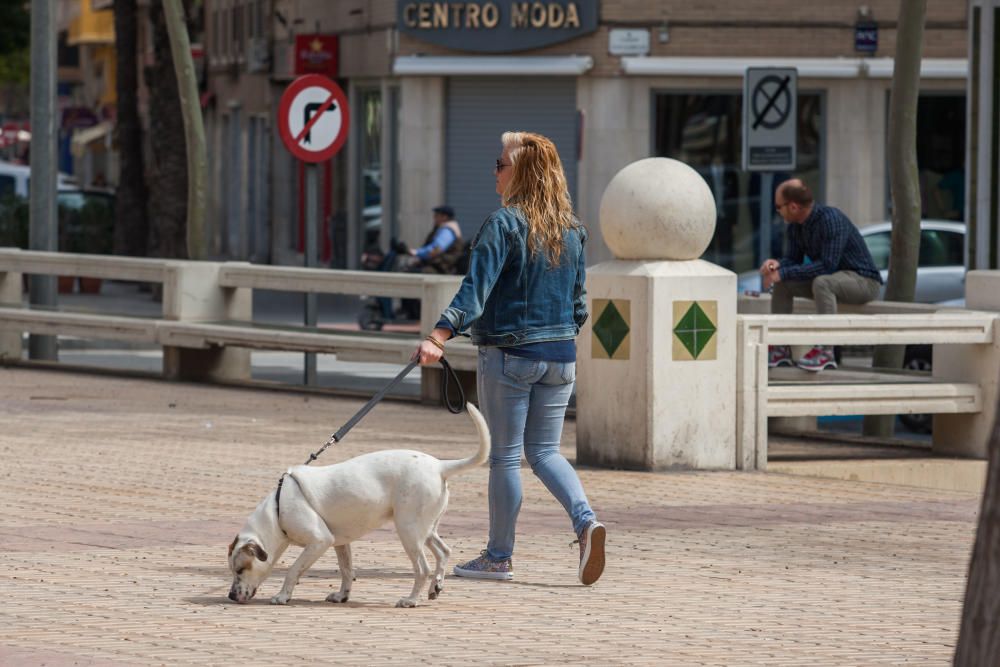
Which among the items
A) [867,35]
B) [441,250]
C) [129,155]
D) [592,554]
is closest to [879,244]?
[441,250]

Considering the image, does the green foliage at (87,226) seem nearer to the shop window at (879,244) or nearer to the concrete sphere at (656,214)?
the shop window at (879,244)

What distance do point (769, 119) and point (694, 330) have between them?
213 inches

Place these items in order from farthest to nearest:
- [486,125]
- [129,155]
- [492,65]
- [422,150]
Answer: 1. [129,155]
2. [422,150]
3. [486,125]
4. [492,65]

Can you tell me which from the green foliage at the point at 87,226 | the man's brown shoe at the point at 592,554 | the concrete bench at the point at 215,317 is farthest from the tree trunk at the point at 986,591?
the green foliage at the point at 87,226

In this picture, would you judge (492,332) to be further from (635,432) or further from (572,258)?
(635,432)

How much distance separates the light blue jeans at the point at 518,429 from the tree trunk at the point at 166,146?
22.7 metres

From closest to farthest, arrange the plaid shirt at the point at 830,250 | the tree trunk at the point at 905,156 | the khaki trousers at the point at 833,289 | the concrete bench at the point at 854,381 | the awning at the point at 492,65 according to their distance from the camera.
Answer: the concrete bench at the point at 854,381
the khaki trousers at the point at 833,289
the plaid shirt at the point at 830,250
the tree trunk at the point at 905,156
the awning at the point at 492,65

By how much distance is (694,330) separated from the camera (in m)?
11.8

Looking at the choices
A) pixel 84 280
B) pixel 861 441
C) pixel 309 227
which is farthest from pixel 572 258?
pixel 84 280

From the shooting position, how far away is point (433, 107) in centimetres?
3269

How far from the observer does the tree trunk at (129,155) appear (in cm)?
3309

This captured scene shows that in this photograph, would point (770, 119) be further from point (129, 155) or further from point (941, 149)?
point (129, 155)

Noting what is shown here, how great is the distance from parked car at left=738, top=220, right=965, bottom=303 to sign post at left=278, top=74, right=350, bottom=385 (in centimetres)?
515

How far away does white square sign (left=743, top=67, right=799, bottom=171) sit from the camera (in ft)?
54.4
